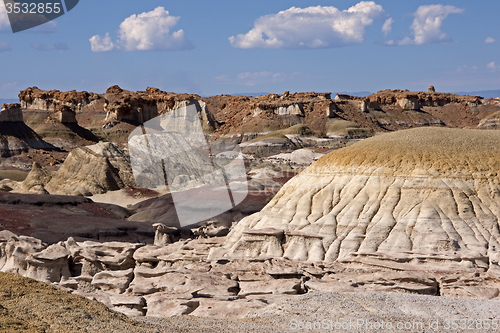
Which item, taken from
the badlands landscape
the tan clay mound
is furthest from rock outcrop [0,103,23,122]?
the tan clay mound

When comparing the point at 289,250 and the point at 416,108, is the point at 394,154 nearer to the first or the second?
the point at 289,250

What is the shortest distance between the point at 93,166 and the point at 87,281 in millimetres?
41435

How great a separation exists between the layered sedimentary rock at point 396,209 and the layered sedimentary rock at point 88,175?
121ft

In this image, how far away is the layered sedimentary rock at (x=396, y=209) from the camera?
21.4 m

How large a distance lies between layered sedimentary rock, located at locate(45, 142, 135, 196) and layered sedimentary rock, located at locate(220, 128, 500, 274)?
3677 cm

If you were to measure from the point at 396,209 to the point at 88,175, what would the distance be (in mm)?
45257

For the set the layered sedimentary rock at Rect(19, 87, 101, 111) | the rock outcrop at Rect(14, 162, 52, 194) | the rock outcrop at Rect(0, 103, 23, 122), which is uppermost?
the layered sedimentary rock at Rect(19, 87, 101, 111)

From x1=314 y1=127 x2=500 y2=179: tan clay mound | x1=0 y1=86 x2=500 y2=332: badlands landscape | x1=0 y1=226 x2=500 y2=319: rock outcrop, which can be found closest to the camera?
x1=0 y1=86 x2=500 y2=332: badlands landscape

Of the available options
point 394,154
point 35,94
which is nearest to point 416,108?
point 35,94

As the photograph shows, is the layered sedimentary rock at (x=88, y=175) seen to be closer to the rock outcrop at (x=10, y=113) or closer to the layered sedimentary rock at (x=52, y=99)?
the rock outcrop at (x=10, y=113)

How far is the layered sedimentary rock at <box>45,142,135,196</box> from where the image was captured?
59375 mm

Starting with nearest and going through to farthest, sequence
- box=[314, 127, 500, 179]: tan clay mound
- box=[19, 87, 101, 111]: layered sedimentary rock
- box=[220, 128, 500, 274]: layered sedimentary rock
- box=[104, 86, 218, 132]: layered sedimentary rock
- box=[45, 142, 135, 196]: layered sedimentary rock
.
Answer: box=[220, 128, 500, 274]: layered sedimentary rock, box=[314, 127, 500, 179]: tan clay mound, box=[45, 142, 135, 196]: layered sedimentary rock, box=[104, 86, 218, 132]: layered sedimentary rock, box=[19, 87, 101, 111]: layered sedimentary rock

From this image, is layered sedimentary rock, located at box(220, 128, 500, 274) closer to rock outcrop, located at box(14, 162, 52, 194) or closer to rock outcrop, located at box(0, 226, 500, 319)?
rock outcrop, located at box(0, 226, 500, 319)

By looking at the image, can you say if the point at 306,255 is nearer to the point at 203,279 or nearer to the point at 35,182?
the point at 203,279
